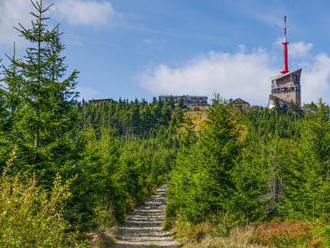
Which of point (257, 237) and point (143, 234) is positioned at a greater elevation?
point (257, 237)

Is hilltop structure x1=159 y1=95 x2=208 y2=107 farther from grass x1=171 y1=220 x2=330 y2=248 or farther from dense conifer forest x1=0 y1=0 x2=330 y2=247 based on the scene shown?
grass x1=171 y1=220 x2=330 y2=248

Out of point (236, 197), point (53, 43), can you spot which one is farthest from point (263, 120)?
point (53, 43)

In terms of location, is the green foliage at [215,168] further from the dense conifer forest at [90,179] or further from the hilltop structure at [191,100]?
the hilltop structure at [191,100]

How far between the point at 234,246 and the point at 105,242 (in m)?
7.07

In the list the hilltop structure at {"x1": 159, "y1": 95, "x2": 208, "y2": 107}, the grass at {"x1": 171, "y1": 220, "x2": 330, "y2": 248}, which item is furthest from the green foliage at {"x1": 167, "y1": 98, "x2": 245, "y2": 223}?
the hilltop structure at {"x1": 159, "y1": 95, "x2": 208, "y2": 107}

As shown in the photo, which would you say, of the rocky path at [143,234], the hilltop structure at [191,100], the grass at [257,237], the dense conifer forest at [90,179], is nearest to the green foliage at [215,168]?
the dense conifer forest at [90,179]

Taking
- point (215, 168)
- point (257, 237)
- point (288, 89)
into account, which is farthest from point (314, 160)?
point (288, 89)

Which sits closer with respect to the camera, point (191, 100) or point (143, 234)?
point (143, 234)

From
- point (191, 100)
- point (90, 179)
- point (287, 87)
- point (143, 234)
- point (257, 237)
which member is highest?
point (191, 100)

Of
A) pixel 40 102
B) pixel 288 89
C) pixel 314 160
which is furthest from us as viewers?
pixel 288 89

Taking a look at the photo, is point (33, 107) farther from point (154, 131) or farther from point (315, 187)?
point (154, 131)

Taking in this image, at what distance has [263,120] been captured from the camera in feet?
308

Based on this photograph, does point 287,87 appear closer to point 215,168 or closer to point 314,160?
point 314,160

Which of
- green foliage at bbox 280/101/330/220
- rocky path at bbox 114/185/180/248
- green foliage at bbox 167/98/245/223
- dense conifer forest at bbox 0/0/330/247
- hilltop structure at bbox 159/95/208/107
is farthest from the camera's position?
hilltop structure at bbox 159/95/208/107
